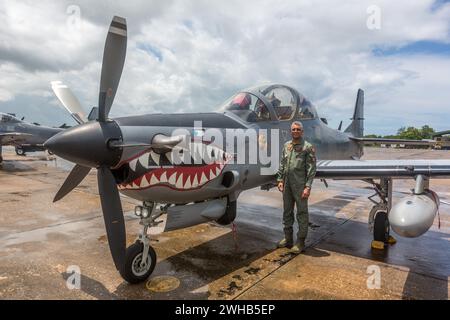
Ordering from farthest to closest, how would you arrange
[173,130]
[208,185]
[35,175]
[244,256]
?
[35,175]
[244,256]
[208,185]
[173,130]

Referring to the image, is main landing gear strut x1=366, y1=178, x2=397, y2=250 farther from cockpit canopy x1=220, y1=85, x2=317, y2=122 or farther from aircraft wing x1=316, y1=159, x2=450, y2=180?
cockpit canopy x1=220, y1=85, x2=317, y2=122

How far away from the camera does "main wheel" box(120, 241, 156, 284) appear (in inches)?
160

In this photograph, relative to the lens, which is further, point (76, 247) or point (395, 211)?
point (76, 247)

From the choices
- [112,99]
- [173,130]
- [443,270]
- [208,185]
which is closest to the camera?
[112,99]

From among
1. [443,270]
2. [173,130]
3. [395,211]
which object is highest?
[173,130]

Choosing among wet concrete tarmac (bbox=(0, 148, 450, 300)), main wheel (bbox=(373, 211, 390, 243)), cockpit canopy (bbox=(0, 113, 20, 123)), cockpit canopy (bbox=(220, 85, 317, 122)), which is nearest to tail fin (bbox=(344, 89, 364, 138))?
wet concrete tarmac (bbox=(0, 148, 450, 300))

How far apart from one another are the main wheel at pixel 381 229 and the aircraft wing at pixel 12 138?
1985 centimetres
